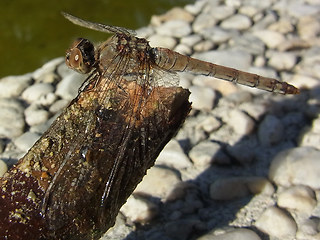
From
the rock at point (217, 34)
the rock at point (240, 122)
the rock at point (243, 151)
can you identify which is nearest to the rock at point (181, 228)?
the rock at point (243, 151)

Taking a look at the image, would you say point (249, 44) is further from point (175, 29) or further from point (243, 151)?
point (243, 151)

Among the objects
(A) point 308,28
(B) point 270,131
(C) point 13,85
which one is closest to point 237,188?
(B) point 270,131

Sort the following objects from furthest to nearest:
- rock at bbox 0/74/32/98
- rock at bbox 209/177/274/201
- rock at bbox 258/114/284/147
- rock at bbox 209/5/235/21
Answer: rock at bbox 209/5/235/21 < rock at bbox 0/74/32/98 < rock at bbox 258/114/284/147 < rock at bbox 209/177/274/201

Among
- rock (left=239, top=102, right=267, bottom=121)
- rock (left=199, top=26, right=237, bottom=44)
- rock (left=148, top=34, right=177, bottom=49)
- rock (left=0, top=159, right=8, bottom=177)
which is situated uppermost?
rock (left=199, top=26, right=237, bottom=44)

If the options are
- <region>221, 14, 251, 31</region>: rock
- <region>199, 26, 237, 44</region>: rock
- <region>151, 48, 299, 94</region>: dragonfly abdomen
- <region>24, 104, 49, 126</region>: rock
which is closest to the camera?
<region>151, 48, 299, 94</region>: dragonfly abdomen

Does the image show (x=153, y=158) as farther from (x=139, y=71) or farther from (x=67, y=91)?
(x=67, y=91)

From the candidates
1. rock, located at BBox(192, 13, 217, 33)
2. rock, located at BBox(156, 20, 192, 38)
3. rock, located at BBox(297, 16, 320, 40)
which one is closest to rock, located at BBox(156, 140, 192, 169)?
rock, located at BBox(156, 20, 192, 38)

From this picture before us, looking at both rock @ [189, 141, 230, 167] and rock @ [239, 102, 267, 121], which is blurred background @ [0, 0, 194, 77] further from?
rock @ [189, 141, 230, 167]
